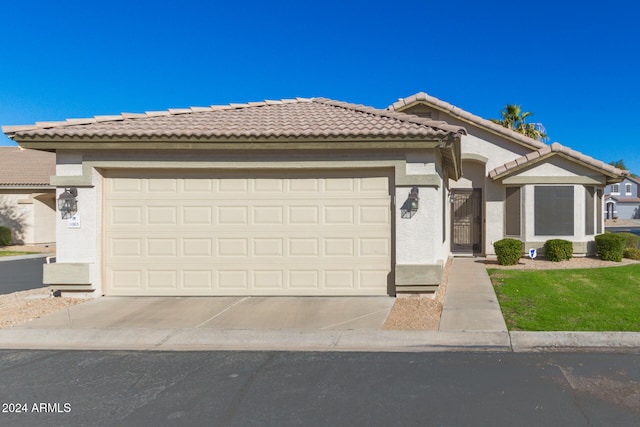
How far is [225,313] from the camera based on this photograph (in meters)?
7.79

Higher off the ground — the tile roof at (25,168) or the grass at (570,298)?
the tile roof at (25,168)

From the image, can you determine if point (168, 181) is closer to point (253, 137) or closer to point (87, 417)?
point (253, 137)

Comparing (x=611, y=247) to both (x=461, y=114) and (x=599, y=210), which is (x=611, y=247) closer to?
(x=599, y=210)

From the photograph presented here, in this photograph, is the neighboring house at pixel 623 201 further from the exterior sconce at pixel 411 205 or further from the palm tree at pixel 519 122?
the exterior sconce at pixel 411 205

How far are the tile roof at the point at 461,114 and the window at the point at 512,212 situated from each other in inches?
72.4

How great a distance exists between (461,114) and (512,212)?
3.92 m

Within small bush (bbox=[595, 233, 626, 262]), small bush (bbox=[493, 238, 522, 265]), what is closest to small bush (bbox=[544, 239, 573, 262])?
small bush (bbox=[595, 233, 626, 262])

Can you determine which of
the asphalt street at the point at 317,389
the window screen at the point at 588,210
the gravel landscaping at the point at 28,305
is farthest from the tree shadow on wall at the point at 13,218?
the window screen at the point at 588,210

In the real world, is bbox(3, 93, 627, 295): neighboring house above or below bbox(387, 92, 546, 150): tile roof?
below

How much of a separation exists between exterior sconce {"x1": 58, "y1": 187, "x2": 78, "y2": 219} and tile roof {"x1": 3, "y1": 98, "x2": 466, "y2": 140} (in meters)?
1.10

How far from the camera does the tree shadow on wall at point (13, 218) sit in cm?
2409

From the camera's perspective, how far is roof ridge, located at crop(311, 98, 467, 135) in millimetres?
8812

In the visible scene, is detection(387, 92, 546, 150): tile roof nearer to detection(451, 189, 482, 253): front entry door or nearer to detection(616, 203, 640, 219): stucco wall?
detection(451, 189, 482, 253): front entry door

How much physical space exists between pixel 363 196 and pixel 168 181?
13.2ft
